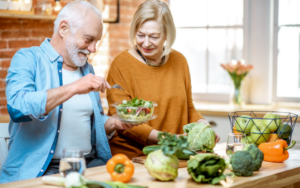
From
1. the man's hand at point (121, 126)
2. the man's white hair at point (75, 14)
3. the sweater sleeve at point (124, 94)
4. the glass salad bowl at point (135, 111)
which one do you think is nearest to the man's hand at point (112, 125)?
the man's hand at point (121, 126)

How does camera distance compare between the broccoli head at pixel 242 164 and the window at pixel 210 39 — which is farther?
the window at pixel 210 39

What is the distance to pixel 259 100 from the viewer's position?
11.7 feet

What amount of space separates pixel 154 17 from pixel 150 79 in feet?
1.25

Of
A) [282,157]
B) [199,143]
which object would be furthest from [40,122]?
[282,157]

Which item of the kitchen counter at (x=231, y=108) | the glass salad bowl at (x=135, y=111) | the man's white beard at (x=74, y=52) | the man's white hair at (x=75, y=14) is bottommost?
the kitchen counter at (x=231, y=108)

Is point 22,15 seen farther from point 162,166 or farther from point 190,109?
point 162,166

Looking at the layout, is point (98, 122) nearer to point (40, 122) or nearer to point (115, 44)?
point (40, 122)

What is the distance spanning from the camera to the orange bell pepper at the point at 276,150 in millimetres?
1708

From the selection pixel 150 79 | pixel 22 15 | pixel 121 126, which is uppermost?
pixel 22 15

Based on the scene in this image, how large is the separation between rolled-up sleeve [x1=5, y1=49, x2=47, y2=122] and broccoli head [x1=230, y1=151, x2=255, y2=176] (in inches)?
33.8

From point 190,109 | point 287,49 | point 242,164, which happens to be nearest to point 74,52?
point 190,109

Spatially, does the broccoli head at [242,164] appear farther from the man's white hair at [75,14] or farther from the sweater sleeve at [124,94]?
the man's white hair at [75,14]

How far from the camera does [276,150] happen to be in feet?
5.60

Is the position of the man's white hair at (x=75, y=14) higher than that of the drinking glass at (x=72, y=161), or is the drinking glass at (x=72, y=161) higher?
the man's white hair at (x=75, y=14)
